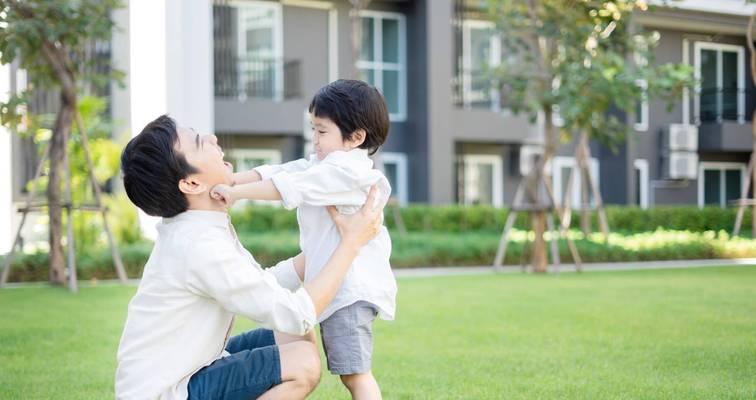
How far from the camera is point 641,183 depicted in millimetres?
22625

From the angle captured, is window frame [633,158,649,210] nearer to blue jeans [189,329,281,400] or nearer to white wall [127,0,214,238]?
white wall [127,0,214,238]

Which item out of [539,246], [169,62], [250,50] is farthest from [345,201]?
[250,50]

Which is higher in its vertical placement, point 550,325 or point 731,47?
point 731,47

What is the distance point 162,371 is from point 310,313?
377mm

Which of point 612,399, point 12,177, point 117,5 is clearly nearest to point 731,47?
point 12,177

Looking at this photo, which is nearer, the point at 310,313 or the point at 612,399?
the point at 310,313

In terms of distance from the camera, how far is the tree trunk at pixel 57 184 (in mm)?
9180

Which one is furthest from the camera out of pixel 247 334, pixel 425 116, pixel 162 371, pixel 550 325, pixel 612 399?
pixel 425 116

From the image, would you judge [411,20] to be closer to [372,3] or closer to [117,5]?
[372,3]

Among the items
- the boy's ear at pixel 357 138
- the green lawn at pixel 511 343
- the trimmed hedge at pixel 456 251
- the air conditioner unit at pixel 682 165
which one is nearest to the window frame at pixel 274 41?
the trimmed hedge at pixel 456 251

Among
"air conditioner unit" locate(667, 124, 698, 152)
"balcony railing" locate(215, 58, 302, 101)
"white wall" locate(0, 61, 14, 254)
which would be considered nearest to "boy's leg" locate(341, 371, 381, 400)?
"white wall" locate(0, 61, 14, 254)

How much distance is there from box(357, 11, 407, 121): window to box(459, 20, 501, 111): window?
4.01 ft

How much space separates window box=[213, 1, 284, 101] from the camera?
18.2 m

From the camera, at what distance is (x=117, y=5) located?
9.04m
